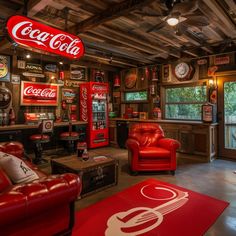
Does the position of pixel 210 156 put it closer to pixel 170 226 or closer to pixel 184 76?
pixel 184 76

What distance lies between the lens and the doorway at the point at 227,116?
16.7 ft

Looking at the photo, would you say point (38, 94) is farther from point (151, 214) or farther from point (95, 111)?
point (151, 214)

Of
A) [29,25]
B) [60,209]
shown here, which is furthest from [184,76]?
[60,209]

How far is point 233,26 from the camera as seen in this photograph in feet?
12.2

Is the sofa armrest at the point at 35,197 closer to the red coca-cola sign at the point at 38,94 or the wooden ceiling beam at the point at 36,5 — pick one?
the wooden ceiling beam at the point at 36,5

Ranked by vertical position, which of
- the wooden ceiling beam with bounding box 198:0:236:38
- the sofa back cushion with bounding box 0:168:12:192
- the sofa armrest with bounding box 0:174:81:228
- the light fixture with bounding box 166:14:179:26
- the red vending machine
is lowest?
the sofa armrest with bounding box 0:174:81:228

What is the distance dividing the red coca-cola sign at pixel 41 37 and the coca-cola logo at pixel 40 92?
2.47 meters

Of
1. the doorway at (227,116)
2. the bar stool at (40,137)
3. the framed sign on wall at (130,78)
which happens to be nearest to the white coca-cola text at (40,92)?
the bar stool at (40,137)

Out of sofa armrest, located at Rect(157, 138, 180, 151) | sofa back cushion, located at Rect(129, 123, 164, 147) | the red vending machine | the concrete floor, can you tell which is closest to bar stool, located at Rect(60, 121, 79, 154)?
the red vending machine

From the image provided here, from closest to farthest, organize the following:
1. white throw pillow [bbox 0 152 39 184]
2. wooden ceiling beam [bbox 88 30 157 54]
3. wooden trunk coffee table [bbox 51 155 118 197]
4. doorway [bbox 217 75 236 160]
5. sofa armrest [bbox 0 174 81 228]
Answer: sofa armrest [bbox 0 174 81 228] < white throw pillow [bbox 0 152 39 184] < wooden trunk coffee table [bbox 51 155 118 197] < wooden ceiling beam [bbox 88 30 157 54] < doorway [bbox 217 75 236 160]

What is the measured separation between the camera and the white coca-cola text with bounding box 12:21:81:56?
263cm

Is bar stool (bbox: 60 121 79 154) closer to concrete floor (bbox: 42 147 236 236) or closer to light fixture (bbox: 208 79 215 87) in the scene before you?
concrete floor (bbox: 42 147 236 236)

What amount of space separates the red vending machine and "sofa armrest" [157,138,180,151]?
99.2 inches

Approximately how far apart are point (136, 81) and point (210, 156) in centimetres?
341
